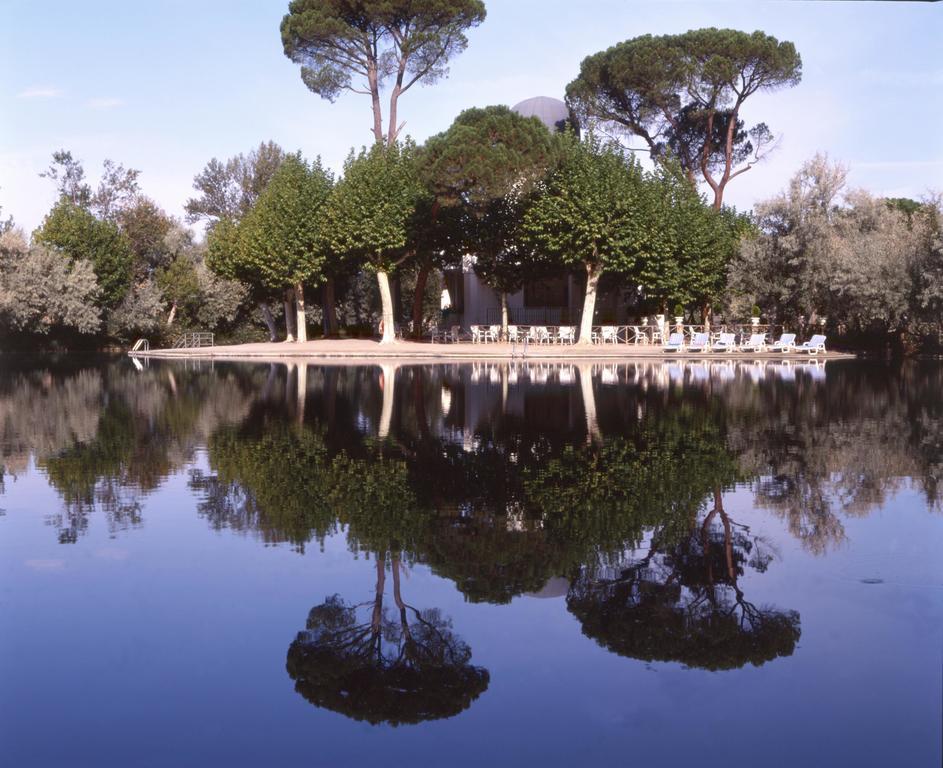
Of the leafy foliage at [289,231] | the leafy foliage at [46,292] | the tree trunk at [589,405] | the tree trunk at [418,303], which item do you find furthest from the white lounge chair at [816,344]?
the leafy foliage at [46,292]

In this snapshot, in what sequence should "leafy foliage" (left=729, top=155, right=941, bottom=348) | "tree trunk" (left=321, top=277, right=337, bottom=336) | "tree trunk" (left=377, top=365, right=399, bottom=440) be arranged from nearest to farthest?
1. "tree trunk" (left=377, top=365, right=399, bottom=440)
2. "leafy foliage" (left=729, top=155, right=941, bottom=348)
3. "tree trunk" (left=321, top=277, right=337, bottom=336)

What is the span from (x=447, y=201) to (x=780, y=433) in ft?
79.1

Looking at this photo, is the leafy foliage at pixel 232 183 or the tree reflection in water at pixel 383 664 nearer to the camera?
the tree reflection in water at pixel 383 664

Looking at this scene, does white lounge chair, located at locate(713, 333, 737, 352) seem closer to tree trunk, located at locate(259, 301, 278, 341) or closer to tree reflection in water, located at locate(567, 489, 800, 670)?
tree trunk, located at locate(259, 301, 278, 341)

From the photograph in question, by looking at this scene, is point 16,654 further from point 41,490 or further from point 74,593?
point 41,490

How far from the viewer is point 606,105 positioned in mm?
49094

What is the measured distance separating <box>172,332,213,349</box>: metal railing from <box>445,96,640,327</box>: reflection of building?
11.9 metres

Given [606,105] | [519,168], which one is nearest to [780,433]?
[519,168]

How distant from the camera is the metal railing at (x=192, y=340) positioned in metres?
46.3

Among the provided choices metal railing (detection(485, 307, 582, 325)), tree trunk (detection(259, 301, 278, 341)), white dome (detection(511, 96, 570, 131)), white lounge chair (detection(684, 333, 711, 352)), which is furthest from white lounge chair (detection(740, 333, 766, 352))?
white dome (detection(511, 96, 570, 131))

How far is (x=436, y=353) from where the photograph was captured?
36031mm

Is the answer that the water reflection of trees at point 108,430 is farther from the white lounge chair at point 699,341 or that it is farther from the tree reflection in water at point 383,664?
the white lounge chair at point 699,341

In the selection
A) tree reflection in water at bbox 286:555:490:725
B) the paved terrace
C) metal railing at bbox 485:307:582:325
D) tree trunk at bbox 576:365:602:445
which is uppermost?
metal railing at bbox 485:307:582:325

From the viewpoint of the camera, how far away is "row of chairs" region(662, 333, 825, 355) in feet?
119
